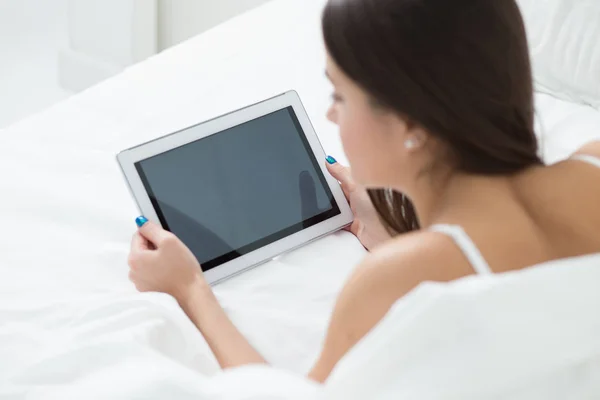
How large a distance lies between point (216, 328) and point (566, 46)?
803mm

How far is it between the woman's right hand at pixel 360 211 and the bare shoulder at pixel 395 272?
1.18 feet

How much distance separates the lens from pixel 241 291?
105 centimetres

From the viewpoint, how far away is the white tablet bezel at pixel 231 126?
104 centimetres

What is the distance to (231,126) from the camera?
1.12 metres

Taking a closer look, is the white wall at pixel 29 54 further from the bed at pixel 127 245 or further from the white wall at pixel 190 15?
the bed at pixel 127 245

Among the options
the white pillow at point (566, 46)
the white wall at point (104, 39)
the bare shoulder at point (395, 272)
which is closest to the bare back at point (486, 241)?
the bare shoulder at point (395, 272)

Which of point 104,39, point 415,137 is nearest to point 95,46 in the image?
point 104,39

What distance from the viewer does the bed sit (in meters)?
0.85

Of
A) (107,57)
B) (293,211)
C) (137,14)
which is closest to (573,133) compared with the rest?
(293,211)

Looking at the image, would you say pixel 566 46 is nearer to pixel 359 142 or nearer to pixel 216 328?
pixel 359 142

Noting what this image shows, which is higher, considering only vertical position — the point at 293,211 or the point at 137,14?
the point at 137,14

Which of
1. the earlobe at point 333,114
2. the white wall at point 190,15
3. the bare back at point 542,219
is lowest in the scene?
the bare back at point 542,219

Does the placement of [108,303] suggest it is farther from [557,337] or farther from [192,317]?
[557,337]

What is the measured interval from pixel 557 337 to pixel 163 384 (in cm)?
38
